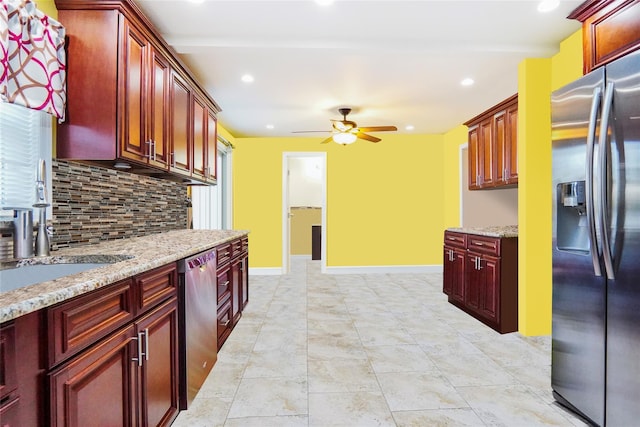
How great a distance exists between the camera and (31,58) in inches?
61.5

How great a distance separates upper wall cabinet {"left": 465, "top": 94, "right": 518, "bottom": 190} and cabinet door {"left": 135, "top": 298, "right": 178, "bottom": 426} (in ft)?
11.2

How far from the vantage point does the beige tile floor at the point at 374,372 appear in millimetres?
1800

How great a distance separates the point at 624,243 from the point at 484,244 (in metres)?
1.86

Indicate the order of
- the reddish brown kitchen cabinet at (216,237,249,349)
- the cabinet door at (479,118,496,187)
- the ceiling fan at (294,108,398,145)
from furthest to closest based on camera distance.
A: 1. the ceiling fan at (294,108,398,145)
2. the cabinet door at (479,118,496,187)
3. the reddish brown kitchen cabinet at (216,237,249,349)

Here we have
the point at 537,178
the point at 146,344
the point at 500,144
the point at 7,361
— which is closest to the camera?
the point at 7,361

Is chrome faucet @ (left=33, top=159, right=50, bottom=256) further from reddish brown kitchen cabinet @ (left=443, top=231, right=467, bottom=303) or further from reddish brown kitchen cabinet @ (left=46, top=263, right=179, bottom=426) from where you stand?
reddish brown kitchen cabinet @ (left=443, top=231, right=467, bottom=303)

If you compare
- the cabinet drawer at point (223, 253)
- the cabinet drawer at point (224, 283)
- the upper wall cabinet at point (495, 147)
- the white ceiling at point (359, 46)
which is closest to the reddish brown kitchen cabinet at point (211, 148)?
the white ceiling at point (359, 46)

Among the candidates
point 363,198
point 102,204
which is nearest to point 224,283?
point 102,204

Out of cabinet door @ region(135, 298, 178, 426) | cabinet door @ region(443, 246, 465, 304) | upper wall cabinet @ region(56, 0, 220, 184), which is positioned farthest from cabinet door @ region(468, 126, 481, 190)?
cabinet door @ region(135, 298, 178, 426)

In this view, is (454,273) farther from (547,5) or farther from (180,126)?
(180,126)

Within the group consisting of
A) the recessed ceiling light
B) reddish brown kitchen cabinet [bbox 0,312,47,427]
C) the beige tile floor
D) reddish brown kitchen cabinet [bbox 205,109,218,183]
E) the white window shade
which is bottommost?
the beige tile floor

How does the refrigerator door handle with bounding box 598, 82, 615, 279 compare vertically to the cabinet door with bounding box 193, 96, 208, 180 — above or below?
below

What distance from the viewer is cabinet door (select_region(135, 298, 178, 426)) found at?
139cm

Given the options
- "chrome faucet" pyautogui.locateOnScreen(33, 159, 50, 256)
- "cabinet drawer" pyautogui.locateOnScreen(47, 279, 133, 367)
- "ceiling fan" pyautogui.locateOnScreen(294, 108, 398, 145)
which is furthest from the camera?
"ceiling fan" pyautogui.locateOnScreen(294, 108, 398, 145)
